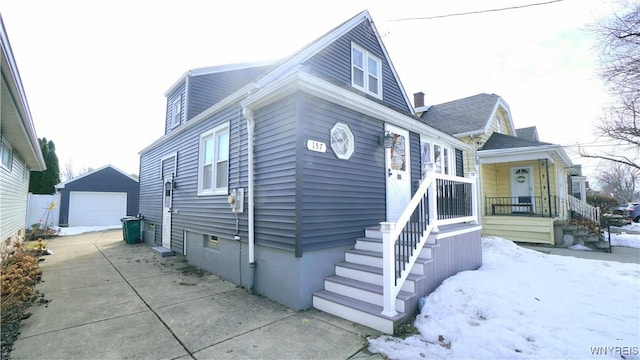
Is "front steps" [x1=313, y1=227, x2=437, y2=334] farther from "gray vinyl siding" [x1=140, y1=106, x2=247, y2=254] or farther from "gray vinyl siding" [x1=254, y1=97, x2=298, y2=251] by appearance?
"gray vinyl siding" [x1=140, y1=106, x2=247, y2=254]

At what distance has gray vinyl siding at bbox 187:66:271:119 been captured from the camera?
360 inches

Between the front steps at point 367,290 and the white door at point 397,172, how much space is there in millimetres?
1411

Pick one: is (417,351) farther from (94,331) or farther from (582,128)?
(582,128)

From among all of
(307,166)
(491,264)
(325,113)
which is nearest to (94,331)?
(307,166)

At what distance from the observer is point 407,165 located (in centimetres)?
657

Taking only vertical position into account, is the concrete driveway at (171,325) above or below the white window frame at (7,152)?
below

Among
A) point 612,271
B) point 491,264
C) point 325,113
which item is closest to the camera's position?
point 325,113

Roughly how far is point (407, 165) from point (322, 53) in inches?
127

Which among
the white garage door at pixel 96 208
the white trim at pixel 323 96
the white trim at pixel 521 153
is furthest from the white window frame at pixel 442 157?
the white garage door at pixel 96 208

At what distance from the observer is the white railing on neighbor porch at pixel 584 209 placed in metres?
11.6

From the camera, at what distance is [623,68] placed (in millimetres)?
8141

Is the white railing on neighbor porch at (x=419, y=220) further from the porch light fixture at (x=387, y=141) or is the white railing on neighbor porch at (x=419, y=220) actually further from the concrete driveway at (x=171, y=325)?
the porch light fixture at (x=387, y=141)

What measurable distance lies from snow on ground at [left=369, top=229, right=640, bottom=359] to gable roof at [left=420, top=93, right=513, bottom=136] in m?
7.32

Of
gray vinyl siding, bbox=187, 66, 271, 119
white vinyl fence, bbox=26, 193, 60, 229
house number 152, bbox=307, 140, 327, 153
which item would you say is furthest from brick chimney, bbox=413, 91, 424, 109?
white vinyl fence, bbox=26, 193, 60, 229
